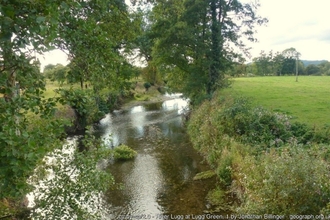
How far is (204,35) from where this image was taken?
23.9 m

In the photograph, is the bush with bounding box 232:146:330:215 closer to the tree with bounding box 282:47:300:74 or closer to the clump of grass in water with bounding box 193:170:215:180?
the clump of grass in water with bounding box 193:170:215:180

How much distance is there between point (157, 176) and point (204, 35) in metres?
14.2

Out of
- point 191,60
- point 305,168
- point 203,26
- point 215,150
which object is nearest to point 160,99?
point 191,60

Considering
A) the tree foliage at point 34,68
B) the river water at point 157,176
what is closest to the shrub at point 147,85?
the river water at point 157,176

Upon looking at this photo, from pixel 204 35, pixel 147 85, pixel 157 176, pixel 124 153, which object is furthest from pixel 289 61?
pixel 157 176

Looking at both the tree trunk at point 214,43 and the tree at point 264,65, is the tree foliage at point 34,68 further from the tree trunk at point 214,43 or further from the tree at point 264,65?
the tree at point 264,65

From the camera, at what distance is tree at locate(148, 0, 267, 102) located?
74.8ft

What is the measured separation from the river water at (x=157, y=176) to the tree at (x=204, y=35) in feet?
18.7

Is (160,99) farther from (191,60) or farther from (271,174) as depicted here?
(271,174)

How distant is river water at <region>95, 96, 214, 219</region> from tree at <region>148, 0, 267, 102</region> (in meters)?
5.70

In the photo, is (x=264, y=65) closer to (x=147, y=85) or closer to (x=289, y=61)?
(x=289, y=61)

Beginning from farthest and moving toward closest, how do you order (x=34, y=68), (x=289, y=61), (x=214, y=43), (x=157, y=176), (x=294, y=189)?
(x=289, y=61) → (x=214, y=43) → (x=157, y=176) → (x=294, y=189) → (x=34, y=68)

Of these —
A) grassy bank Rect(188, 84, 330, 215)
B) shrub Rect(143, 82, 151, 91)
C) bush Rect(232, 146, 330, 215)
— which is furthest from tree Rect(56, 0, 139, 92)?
shrub Rect(143, 82, 151, 91)

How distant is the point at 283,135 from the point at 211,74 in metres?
12.5
